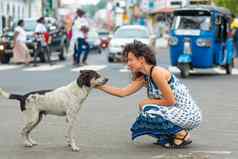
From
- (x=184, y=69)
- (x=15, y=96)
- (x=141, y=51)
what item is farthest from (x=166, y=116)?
(x=184, y=69)

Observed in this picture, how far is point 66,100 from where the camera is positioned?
8.58 m

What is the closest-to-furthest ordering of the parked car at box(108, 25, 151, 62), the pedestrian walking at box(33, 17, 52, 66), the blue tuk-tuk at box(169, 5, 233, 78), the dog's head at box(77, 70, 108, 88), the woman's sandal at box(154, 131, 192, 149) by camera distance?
the dog's head at box(77, 70, 108, 88) < the woman's sandal at box(154, 131, 192, 149) < the blue tuk-tuk at box(169, 5, 233, 78) < the pedestrian walking at box(33, 17, 52, 66) < the parked car at box(108, 25, 151, 62)

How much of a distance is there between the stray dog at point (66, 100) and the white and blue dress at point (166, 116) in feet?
2.18

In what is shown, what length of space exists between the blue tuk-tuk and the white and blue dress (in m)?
11.8

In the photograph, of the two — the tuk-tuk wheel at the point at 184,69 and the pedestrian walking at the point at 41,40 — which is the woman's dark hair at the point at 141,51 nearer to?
the tuk-tuk wheel at the point at 184,69

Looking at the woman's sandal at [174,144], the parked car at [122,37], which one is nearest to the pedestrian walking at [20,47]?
the parked car at [122,37]

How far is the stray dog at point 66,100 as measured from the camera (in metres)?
8.52

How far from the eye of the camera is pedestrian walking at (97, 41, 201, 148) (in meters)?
8.77

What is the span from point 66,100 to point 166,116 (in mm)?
1213

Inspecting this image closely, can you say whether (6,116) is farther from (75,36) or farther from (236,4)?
(236,4)

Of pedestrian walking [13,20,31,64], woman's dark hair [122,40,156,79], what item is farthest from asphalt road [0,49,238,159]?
pedestrian walking [13,20,31,64]

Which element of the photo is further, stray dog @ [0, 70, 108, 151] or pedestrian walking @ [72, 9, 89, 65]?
pedestrian walking @ [72, 9, 89, 65]

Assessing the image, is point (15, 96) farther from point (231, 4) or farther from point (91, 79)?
point (231, 4)

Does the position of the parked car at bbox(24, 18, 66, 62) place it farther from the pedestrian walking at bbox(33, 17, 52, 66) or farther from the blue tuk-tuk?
the blue tuk-tuk
